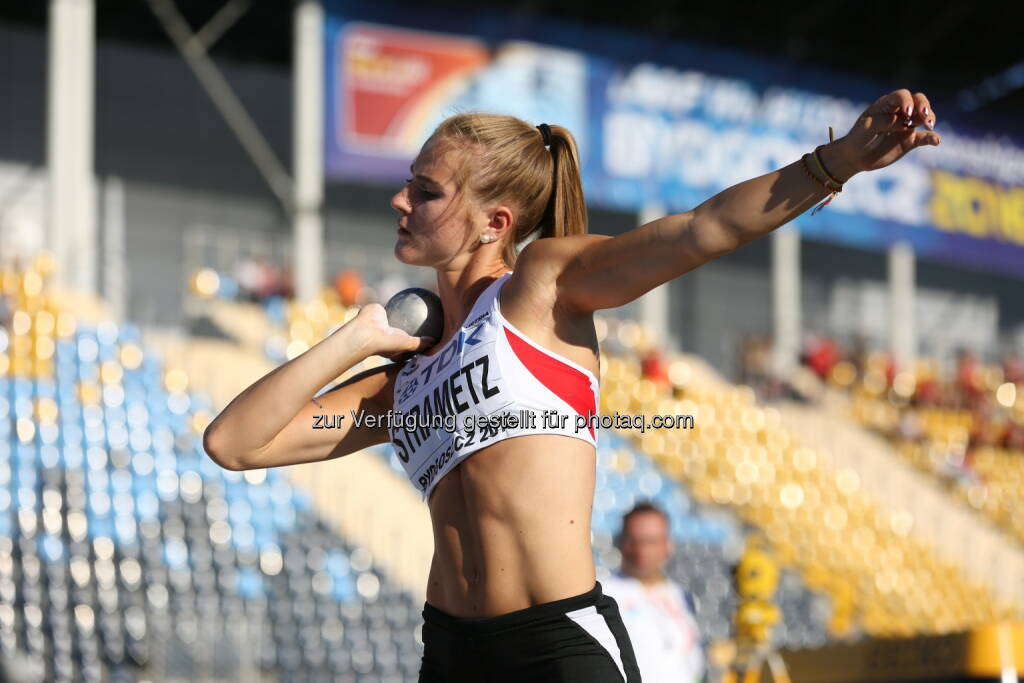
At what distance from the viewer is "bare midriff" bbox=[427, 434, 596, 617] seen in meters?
2.30

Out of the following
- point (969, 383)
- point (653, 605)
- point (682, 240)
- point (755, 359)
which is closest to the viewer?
point (682, 240)

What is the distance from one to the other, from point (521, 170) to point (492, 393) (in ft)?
1.52

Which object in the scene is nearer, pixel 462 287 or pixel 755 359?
pixel 462 287

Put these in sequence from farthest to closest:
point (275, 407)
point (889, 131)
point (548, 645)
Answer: point (275, 407) → point (548, 645) → point (889, 131)

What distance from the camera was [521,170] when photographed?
2.51m

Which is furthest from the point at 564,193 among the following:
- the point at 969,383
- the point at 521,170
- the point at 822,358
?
the point at 969,383

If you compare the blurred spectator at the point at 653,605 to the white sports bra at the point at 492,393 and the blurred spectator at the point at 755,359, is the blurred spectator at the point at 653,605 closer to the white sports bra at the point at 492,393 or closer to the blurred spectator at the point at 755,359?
the white sports bra at the point at 492,393

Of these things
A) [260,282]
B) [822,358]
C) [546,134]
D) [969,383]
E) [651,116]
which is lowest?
[546,134]

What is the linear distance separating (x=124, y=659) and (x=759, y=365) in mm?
11050

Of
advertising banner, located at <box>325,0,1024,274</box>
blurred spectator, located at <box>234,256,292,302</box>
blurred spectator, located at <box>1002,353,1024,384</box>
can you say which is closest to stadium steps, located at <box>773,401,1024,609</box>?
advertising banner, located at <box>325,0,1024,274</box>

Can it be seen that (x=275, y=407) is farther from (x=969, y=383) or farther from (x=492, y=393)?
(x=969, y=383)

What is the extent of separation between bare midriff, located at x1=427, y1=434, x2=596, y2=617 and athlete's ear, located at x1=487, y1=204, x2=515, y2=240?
46cm

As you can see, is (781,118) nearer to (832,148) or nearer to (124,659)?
(124,659)

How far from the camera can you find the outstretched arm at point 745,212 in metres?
1.98
